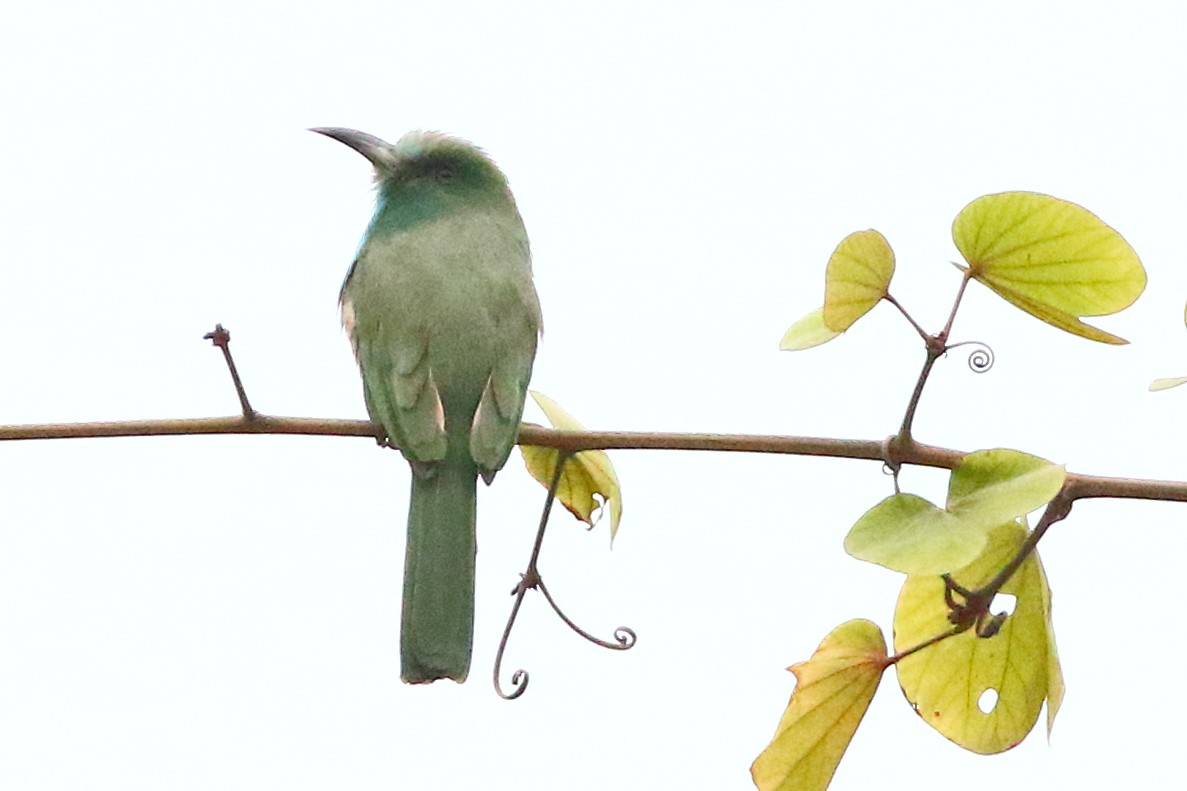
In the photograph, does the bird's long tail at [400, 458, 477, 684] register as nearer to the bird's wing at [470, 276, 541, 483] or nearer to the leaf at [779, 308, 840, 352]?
the bird's wing at [470, 276, 541, 483]

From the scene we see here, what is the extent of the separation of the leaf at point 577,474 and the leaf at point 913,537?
0.59 metres

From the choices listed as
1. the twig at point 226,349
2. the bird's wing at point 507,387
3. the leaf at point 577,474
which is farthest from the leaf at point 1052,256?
the bird's wing at point 507,387

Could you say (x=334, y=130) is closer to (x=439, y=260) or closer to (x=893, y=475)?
(x=439, y=260)

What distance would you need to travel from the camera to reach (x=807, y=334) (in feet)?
5.92

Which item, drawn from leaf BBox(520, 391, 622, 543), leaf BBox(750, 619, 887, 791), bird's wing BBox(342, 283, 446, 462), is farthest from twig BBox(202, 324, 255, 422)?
bird's wing BBox(342, 283, 446, 462)

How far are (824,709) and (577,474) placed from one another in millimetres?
620

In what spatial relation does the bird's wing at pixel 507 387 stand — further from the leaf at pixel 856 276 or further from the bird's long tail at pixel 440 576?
the leaf at pixel 856 276

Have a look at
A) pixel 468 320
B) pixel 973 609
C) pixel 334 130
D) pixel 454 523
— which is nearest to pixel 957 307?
pixel 973 609

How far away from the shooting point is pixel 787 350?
1804 millimetres

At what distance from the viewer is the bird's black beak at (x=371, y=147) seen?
9.71 feet

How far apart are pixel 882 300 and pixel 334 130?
5.14 feet

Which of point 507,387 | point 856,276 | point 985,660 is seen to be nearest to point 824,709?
point 985,660

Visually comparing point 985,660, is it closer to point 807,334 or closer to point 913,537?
point 913,537

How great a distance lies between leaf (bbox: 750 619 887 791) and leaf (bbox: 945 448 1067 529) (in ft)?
0.62
